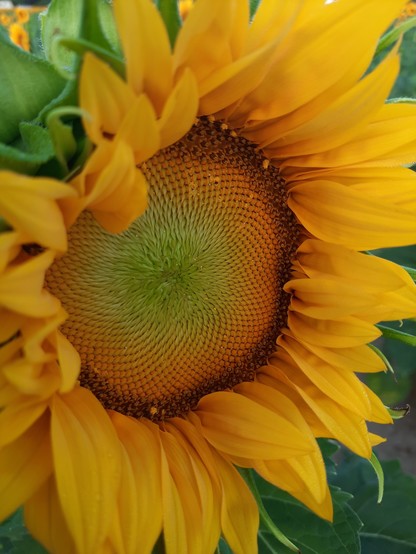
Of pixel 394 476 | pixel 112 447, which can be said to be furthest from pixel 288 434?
pixel 394 476

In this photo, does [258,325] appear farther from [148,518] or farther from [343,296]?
[148,518]

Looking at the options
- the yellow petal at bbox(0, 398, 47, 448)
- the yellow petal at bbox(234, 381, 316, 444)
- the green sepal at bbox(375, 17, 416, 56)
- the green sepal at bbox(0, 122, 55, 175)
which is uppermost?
the green sepal at bbox(375, 17, 416, 56)

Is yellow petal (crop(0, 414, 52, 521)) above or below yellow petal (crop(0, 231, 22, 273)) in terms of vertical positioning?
below

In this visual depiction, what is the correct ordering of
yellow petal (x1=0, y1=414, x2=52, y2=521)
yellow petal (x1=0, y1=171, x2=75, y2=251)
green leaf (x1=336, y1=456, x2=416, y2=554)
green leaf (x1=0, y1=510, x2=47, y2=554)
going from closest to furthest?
yellow petal (x1=0, y1=171, x2=75, y2=251)
yellow petal (x1=0, y1=414, x2=52, y2=521)
green leaf (x1=0, y1=510, x2=47, y2=554)
green leaf (x1=336, y1=456, x2=416, y2=554)

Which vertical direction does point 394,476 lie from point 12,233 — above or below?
below

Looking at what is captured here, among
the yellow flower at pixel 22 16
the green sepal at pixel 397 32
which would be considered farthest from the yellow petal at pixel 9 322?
the yellow flower at pixel 22 16

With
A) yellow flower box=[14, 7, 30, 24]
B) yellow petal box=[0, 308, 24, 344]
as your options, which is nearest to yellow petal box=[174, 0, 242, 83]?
yellow petal box=[0, 308, 24, 344]

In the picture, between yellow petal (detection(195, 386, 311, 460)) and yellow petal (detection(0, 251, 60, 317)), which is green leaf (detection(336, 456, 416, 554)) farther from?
yellow petal (detection(0, 251, 60, 317))
